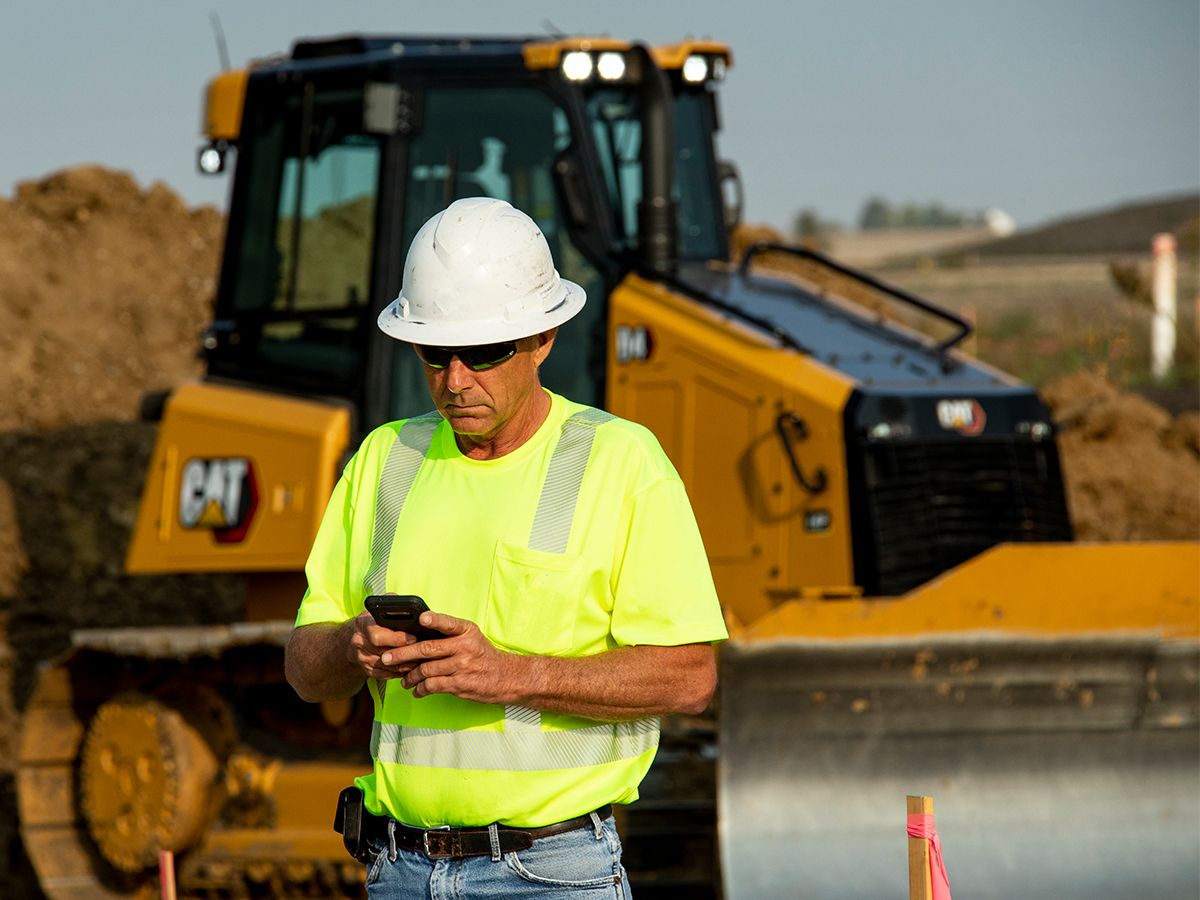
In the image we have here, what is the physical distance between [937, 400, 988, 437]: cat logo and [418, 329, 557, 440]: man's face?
13.1 ft

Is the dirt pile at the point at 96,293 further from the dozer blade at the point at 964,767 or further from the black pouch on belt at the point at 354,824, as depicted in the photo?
the black pouch on belt at the point at 354,824

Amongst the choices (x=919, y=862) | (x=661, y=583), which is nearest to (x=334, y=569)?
(x=661, y=583)

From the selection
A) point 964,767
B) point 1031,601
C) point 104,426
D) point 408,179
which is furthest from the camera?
point 104,426

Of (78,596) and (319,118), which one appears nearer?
A: (319,118)

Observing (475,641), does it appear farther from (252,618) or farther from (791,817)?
(252,618)

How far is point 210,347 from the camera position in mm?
8047

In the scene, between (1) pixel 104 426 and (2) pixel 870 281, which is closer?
(2) pixel 870 281

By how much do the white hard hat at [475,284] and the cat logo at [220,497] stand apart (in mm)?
4467

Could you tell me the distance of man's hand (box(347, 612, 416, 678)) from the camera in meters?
2.78

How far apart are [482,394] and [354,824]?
74cm

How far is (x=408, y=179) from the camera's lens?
285 inches

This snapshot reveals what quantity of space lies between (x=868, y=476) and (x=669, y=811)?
1.50 m

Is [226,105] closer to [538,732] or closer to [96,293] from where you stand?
[538,732]

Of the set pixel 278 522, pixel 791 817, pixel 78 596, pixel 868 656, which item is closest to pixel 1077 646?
pixel 868 656
